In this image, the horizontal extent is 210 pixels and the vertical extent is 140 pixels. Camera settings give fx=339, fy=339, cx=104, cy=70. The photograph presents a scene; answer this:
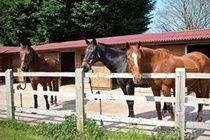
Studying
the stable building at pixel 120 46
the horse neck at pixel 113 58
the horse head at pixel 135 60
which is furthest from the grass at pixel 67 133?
the stable building at pixel 120 46

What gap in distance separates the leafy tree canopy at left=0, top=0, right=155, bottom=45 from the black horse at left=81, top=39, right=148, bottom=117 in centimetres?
1870

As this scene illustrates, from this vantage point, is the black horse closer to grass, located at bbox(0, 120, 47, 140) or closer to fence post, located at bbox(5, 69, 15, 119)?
grass, located at bbox(0, 120, 47, 140)

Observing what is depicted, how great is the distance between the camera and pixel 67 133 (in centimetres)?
722

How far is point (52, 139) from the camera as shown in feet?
23.5

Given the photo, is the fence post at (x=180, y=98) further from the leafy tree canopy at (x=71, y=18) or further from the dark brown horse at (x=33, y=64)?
the leafy tree canopy at (x=71, y=18)

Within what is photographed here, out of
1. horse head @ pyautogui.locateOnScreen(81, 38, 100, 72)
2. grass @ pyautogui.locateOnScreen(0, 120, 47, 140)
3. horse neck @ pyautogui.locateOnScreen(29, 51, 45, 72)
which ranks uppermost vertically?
horse head @ pyautogui.locateOnScreen(81, 38, 100, 72)

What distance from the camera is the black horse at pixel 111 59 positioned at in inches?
322

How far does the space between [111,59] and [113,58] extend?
56 mm

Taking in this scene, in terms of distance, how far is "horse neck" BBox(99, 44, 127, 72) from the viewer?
8305 mm

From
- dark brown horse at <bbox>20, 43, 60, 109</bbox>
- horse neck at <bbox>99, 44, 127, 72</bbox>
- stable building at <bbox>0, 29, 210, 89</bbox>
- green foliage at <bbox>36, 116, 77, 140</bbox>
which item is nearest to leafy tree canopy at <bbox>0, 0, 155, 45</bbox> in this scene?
stable building at <bbox>0, 29, 210, 89</bbox>

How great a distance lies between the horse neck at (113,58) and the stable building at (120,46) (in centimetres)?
643

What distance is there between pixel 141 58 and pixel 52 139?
2.53m

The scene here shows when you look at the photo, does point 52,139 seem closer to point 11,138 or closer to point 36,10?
point 11,138

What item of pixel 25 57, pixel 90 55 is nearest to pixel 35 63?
pixel 25 57
